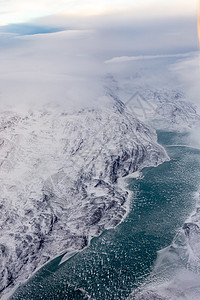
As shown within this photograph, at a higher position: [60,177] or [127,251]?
[60,177]

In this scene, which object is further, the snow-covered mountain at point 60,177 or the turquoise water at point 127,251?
the snow-covered mountain at point 60,177

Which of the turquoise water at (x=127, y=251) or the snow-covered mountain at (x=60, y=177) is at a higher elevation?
the snow-covered mountain at (x=60, y=177)

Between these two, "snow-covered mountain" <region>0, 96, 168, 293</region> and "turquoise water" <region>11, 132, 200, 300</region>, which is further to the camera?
"snow-covered mountain" <region>0, 96, 168, 293</region>

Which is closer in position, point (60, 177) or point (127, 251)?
point (127, 251)

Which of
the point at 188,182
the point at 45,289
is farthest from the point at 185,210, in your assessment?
the point at 45,289

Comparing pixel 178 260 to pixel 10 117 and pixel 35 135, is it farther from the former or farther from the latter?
pixel 10 117
